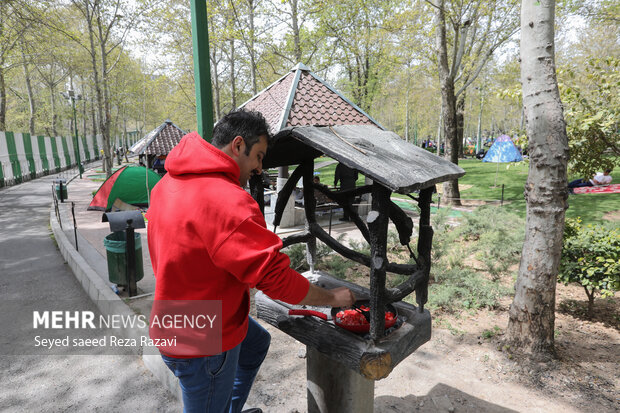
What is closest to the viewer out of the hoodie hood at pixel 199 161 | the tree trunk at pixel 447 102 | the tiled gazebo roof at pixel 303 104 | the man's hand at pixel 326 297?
the hoodie hood at pixel 199 161

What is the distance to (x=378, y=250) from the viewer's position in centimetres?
213

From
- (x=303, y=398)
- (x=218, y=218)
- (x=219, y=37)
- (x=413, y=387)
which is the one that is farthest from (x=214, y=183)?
(x=219, y=37)

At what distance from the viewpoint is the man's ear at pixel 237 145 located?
1912 mm

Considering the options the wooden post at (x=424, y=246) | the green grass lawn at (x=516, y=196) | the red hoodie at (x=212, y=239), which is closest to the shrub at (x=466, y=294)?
the wooden post at (x=424, y=246)

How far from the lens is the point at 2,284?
656cm

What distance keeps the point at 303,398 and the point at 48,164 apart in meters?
30.9

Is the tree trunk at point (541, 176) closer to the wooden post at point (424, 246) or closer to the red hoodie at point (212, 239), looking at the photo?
the wooden post at point (424, 246)

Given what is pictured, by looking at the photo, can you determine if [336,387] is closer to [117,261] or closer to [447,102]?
[117,261]

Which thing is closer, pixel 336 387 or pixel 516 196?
pixel 336 387

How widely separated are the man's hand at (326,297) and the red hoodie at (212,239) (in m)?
0.06

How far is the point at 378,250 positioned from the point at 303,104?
449 centimetres

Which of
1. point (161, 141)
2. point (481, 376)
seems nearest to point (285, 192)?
point (481, 376)

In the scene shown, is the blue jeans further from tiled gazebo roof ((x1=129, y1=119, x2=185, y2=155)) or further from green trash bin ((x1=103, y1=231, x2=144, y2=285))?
tiled gazebo roof ((x1=129, y1=119, x2=185, y2=155))

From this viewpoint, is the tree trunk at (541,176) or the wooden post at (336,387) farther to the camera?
the tree trunk at (541,176)
